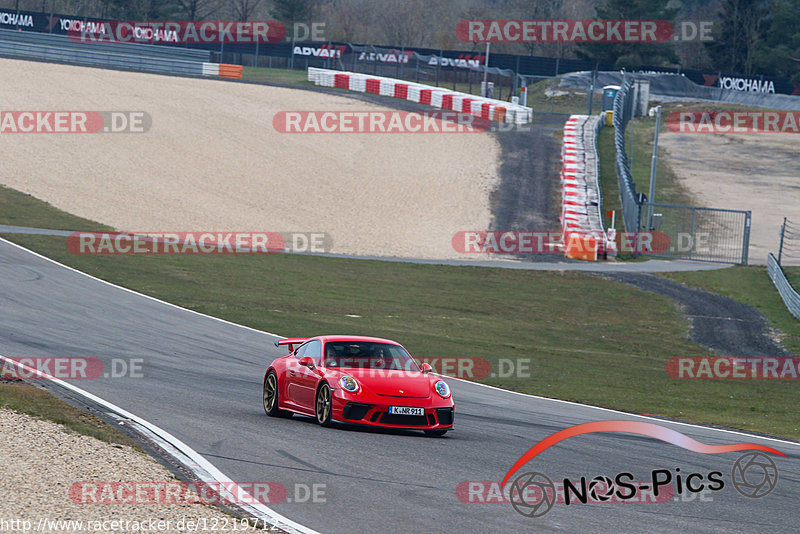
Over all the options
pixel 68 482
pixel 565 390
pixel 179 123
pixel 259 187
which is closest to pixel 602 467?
pixel 68 482

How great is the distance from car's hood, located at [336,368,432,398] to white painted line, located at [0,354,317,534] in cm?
253

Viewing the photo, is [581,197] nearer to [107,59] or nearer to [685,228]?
[685,228]

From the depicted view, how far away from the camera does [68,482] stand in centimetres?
888

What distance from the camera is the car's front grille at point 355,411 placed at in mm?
12438

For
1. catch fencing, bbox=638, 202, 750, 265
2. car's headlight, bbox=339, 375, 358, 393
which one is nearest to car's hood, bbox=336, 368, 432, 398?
car's headlight, bbox=339, 375, 358, 393

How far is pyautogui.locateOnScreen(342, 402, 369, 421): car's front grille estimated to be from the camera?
12438mm

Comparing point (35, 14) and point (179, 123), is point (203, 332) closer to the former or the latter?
Result: point (179, 123)

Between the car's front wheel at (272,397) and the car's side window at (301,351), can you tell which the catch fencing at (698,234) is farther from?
the car's front wheel at (272,397)

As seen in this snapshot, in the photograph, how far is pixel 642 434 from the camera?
13.8 m

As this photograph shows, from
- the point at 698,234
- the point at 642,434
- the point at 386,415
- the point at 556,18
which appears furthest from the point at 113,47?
the point at 642,434

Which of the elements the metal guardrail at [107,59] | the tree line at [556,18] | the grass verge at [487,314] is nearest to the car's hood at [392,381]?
the grass verge at [487,314]

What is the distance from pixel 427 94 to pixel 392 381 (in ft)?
179

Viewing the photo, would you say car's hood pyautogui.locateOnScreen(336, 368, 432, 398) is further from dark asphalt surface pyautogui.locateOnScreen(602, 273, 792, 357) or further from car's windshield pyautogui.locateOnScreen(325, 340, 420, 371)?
dark asphalt surface pyautogui.locateOnScreen(602, 273, 792, 357)

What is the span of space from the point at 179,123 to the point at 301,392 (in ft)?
144
